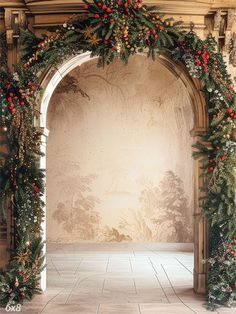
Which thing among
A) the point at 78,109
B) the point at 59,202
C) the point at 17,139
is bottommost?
the point at 59,202

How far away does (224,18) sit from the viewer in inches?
340

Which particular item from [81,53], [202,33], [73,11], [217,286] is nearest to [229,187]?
[217,286]

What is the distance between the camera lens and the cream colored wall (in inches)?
543

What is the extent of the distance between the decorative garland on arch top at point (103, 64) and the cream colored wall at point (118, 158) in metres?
5.44

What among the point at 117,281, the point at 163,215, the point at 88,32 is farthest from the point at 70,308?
the point at 163,215

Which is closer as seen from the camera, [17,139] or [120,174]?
[17,139]

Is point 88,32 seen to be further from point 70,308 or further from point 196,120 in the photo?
point 70,308

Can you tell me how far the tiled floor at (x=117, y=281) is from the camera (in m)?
7.76

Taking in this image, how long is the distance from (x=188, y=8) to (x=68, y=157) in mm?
6244

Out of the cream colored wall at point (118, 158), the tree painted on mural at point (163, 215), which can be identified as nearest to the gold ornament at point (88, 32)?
the cream colored wall at point (118, 158)

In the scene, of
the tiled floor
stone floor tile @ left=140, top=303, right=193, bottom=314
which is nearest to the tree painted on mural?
the tiled floor

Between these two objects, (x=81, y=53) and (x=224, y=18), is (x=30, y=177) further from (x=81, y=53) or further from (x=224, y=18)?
(x=224, y=18)

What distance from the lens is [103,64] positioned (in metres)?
8.05

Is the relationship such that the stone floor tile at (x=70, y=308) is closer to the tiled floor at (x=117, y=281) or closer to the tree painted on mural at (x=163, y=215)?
the tiled floor at (x=117, y=281)
